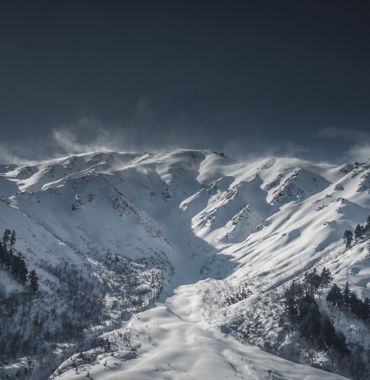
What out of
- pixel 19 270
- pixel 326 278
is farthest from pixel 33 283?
pixel 326 278

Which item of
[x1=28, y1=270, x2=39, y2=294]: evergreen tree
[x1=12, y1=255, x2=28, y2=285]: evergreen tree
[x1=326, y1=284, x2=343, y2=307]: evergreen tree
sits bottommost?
[x1=326, y1=284, x2=343, y2=307]: evergreen tree

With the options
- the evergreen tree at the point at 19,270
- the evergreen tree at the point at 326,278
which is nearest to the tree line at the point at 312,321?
the evergreen tree at the point at 326,278

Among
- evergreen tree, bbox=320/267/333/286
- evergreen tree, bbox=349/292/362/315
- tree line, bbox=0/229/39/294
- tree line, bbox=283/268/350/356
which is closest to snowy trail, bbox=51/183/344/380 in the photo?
tree line, bbox=283/268/350/356

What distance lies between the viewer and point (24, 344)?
478ft

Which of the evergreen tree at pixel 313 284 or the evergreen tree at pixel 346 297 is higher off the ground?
the evergreen tree at pixel 313 284

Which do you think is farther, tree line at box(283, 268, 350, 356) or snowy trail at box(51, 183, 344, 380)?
tree line at box(283, 268, 350, 356)

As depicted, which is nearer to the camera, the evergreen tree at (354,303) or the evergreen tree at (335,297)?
the evergreen tree at (354,303)

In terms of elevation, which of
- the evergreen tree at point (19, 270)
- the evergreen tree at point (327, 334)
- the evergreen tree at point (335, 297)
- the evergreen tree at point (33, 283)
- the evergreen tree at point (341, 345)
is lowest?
the evergreen tree at point (341, 345)

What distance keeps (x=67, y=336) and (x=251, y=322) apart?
231 feet

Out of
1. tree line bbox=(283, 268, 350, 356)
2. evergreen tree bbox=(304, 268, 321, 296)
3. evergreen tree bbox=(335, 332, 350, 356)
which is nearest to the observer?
evergreen tree bbox=(335, 332, 350, 356)

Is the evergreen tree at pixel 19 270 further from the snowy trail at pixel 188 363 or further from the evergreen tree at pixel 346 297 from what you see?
the evergreen tree at pixel 346 297

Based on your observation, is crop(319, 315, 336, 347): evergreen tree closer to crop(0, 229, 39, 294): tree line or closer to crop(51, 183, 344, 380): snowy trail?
crop(51, 183, 344, 380): snowy trail

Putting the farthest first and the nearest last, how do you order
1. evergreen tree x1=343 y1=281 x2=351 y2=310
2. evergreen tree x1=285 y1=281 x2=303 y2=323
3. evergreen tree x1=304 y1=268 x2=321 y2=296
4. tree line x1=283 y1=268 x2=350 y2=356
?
evergreen tree x1=304 y1=268 x2=321 y2=296
evergreen tree x1=343 y1=281 x2=351 y2=310
evergreen tree x1=285 y1=281 x2=303 y2=323
tree line x1=283 y1=268 x2=350 y2=356

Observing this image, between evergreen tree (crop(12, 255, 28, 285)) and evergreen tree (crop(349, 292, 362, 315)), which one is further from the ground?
evergreen tree (crop(12, 255, 28, 285))
